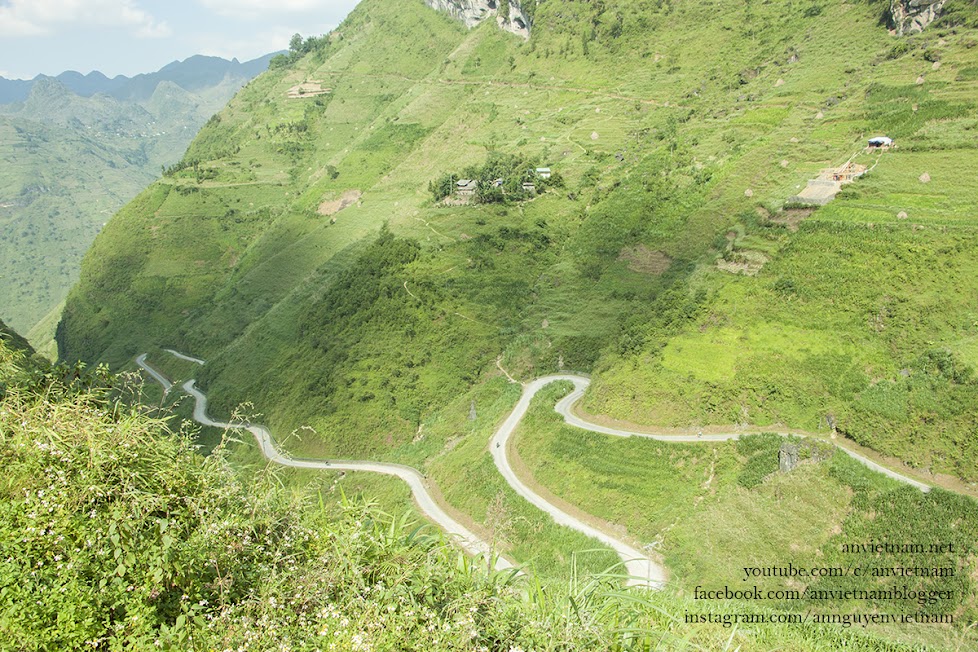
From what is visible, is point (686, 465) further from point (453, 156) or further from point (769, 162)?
point (453, 156)

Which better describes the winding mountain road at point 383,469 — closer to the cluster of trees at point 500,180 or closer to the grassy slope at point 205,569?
the grassy slope at point 205,569

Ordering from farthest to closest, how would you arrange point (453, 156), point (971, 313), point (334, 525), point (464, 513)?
point (453, 156) < point (464, 513) < point (971, 313) < point (334, 525)

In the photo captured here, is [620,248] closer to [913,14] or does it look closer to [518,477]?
[518,477]

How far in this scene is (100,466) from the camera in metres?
7.12

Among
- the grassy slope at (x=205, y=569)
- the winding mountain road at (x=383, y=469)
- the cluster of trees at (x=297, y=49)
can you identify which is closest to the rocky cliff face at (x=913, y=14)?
the winding mountain road at (x=383, y=469)

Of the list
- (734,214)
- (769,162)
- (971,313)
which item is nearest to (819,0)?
(769,162)

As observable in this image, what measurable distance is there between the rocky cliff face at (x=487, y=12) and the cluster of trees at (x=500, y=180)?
5038cm

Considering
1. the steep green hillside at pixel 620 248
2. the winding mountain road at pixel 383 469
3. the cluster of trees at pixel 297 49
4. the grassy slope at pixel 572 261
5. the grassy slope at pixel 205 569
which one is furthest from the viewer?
the cluster of trees at pixel 297 49

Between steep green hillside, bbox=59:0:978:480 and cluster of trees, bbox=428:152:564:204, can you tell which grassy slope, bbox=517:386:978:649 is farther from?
cluster of trees, bbox=428:152:564:204

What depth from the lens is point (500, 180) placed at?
7125cm

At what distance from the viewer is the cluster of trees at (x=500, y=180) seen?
6800cm

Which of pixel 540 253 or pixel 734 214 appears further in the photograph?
pixel 540 253

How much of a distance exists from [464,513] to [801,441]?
19.5 meters

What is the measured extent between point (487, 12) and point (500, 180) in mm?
80019
